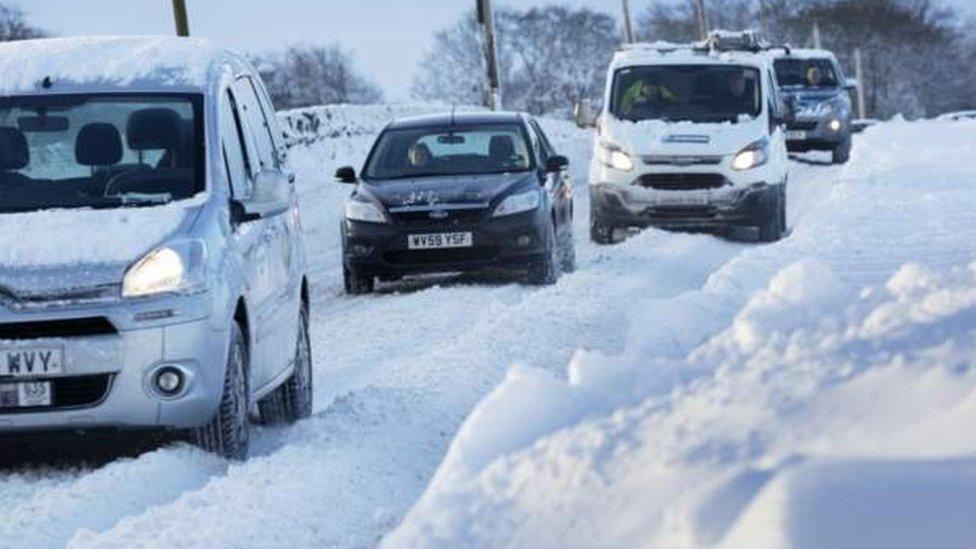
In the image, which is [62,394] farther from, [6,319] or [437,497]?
[437,497]

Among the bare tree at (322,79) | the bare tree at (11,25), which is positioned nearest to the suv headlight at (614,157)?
the bare tree at (11,25)

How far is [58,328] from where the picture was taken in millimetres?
7270

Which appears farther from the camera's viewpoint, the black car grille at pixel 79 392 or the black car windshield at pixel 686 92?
the black car windshield at pixel 686 92

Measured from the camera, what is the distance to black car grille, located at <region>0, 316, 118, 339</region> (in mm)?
7234

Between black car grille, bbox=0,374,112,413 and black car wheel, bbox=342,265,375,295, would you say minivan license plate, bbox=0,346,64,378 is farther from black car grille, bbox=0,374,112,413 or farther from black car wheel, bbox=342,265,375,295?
black car wheel, bbox=342,265,375,295

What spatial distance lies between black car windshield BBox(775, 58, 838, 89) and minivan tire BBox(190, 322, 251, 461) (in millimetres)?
25458

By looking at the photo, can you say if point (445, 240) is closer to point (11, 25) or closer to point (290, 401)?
point (290, 401)

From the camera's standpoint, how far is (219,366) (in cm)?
743

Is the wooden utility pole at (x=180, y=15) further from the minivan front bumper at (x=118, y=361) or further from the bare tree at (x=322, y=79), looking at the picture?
the bare tree at (x=322, y=79)

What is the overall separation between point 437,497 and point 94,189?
157 inches

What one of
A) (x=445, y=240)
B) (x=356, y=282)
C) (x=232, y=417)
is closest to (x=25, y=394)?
(x=232, y=417)

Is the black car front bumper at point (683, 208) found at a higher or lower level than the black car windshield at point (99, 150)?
lower

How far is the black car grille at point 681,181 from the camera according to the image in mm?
18859

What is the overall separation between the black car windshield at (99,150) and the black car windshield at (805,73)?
24960 mm
